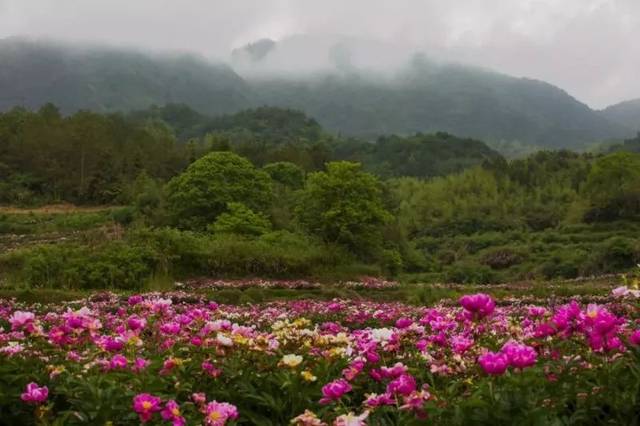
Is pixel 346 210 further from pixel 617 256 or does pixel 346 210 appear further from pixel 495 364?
pixel 495 364

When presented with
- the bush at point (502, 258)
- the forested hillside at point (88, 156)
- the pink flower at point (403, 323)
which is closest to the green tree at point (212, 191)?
the forested hillside at point (88, 156)

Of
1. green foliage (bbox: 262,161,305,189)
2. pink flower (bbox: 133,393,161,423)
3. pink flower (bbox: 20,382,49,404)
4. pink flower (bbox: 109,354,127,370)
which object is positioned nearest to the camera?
pink flower (bbox: 133,393,161,423)

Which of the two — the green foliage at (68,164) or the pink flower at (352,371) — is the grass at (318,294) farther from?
the green foliage at (68,164)

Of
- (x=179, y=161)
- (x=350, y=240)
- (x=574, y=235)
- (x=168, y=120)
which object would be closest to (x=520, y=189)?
(x=574, y=235)

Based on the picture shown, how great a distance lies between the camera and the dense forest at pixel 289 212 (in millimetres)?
30812

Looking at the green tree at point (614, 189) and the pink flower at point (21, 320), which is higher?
the pink flower at point (21, 320)

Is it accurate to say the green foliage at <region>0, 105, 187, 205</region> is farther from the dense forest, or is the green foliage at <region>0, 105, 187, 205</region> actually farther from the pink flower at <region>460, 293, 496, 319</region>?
the pink flower at <region>460, 293, 496, 319</region>

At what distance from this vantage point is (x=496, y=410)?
9.69ft

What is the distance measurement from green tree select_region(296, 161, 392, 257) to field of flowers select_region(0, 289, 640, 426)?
33.2 metres

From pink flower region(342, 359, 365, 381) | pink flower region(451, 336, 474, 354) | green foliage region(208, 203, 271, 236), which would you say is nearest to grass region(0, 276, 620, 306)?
green foliage region(208, 203, 271, 236)

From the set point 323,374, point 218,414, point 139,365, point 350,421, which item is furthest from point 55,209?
point 350,421

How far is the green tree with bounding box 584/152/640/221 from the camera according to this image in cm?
6631

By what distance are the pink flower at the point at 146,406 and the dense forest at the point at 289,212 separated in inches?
945

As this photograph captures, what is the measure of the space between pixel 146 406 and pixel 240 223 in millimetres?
35714
